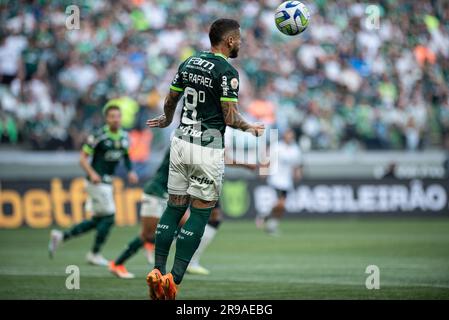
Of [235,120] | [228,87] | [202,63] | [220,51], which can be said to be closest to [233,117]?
[235,120]

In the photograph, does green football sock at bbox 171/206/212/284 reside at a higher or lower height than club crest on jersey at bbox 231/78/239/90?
lower

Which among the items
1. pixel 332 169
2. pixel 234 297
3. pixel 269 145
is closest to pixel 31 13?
pixel 269 145

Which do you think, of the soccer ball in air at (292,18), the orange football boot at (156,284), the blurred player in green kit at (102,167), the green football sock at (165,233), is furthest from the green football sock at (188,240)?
the blurred player in green kit at (102,167)

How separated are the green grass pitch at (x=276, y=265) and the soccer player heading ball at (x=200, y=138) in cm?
135

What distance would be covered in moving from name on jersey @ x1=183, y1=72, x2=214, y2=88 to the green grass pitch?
2.65 meters

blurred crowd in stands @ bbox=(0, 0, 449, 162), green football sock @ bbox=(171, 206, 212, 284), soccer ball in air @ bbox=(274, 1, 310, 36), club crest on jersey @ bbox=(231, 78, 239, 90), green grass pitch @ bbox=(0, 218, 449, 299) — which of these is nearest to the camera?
club crest on jersey @ bbox=(231, 78, 239, 90)

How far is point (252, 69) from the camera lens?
2641 centimetres

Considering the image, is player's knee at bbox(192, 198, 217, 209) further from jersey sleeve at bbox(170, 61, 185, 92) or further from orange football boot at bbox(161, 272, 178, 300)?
jersey sleeve at bbox(170, 61, 185, 92)

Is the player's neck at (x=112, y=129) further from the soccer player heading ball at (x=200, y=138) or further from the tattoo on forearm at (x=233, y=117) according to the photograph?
the tattoo on forearm at (x=233, y=117)

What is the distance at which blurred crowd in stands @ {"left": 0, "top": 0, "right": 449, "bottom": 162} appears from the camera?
24.0m

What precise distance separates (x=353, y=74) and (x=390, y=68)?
122 centimetres

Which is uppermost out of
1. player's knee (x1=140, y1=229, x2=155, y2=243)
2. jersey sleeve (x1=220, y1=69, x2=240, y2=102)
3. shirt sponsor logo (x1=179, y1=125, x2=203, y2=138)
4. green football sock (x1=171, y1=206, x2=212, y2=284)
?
jersey sleeve (x1=220, y1=69, x2=240, y2=102)

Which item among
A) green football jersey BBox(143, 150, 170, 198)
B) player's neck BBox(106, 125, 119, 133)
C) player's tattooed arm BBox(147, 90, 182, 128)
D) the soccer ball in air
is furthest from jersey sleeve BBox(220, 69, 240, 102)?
player's neck BBox(106, 125, 119, 133)

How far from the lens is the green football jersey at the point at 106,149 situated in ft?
46.2
